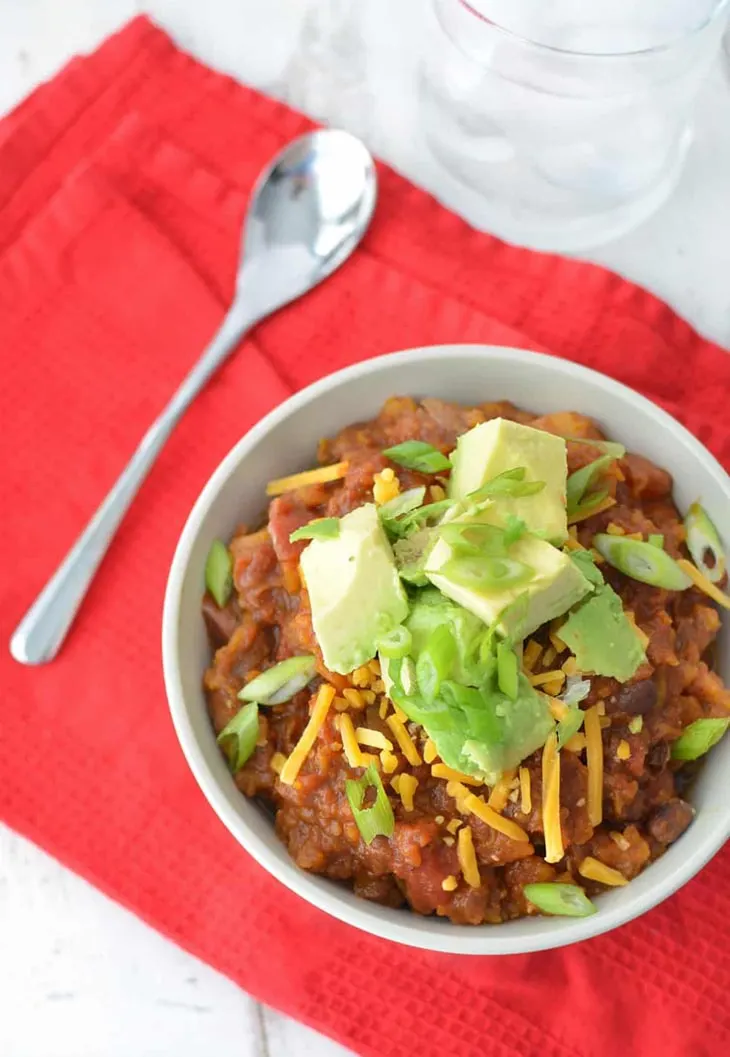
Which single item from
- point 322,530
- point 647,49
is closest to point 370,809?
point 322,530

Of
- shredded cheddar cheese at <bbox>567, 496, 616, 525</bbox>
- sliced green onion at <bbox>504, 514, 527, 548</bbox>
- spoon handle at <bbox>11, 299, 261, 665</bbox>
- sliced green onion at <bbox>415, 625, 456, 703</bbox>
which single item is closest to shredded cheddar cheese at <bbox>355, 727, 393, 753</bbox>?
sliced green onion at <bbox>415, 625, 456, 703</bbox>

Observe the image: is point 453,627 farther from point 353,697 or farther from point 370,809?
point 370,809

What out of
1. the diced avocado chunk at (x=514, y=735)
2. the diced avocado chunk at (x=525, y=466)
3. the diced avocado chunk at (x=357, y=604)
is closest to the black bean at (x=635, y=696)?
the diced avocado chunk at (x=514, y=735)

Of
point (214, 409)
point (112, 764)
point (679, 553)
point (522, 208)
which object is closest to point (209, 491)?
point (214, 409)

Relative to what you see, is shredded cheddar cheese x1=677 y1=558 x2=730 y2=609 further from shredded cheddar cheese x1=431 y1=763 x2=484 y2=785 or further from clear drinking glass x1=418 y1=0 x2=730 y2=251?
clear drinking glass x1=418 y1=0 x2=730 y2=251

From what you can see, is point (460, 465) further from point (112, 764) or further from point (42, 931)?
point (42, 931)
